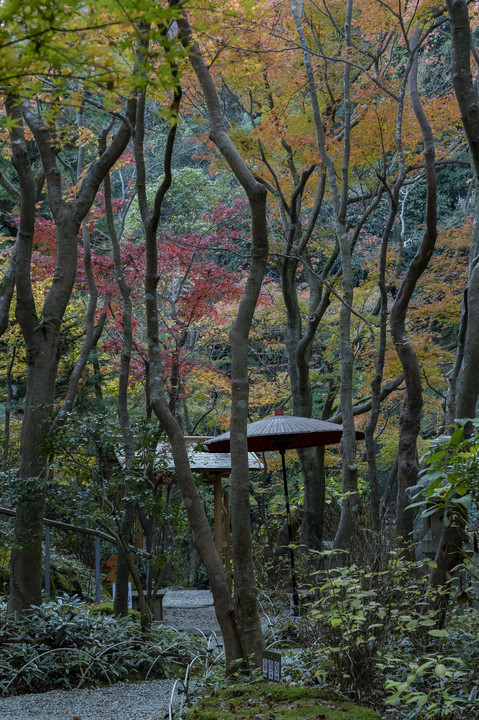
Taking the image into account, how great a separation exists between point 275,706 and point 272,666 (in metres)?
0.40

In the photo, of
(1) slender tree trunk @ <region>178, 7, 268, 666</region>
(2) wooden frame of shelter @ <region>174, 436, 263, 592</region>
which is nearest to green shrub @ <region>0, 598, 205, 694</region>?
(1) slender tree trunk @ <region>178, 7, 268, 666</region>

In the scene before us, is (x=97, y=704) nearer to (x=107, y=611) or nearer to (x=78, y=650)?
(x=78, y=650)

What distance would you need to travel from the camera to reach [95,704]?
4188 millimetres

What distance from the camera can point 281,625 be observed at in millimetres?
4582

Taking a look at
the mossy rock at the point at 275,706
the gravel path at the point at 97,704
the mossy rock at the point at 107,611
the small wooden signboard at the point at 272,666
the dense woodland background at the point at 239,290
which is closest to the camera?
the mossy rock at the point at 275,706

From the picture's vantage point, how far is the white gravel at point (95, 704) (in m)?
3.91

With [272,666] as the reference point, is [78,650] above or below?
below

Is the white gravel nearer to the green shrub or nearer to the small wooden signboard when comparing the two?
the green shrub

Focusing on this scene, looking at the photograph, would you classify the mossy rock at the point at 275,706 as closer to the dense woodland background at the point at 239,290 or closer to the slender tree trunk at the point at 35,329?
the dense woodland background at the point at 239,290

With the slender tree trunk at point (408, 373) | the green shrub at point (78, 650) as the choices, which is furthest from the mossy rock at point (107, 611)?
the slender tree trunk at point (408, 373)

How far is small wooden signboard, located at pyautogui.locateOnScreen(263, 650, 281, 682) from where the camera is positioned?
9.59ft

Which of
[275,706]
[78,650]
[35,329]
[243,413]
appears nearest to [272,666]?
[275,706]

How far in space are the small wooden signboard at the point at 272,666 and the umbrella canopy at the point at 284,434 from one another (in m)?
2.76

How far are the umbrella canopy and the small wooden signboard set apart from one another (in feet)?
9.06
